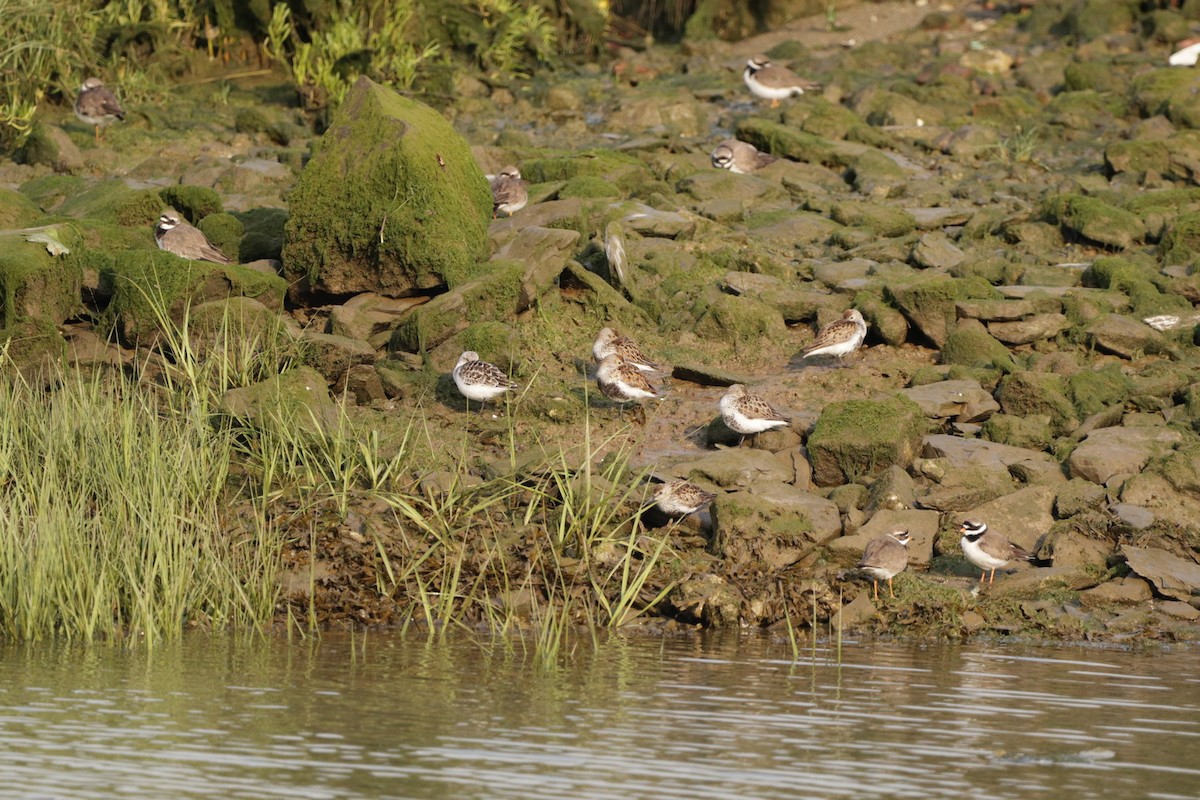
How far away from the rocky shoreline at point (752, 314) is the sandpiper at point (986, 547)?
0.16 meters

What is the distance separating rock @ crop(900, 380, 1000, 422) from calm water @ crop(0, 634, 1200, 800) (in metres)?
3.28

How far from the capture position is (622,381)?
1260cm

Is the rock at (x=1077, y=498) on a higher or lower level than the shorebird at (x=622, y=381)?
lower

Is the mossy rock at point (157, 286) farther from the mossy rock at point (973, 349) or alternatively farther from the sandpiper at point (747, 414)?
the mossy rock at point (973, 349)

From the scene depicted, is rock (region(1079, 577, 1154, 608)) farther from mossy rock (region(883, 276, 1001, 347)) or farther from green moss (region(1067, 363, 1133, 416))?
mossy rock (region(883, 276, 1001, 347))

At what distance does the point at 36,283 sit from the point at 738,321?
5672mm

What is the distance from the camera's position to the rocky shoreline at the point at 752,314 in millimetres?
10586

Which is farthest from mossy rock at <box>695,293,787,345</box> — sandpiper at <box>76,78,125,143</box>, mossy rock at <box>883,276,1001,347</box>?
sandpiper at <box>76,78,125,143</box>

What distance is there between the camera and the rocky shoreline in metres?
10.6

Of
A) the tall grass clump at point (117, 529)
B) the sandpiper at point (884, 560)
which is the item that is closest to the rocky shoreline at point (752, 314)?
the sandpiper at point (884, 560)

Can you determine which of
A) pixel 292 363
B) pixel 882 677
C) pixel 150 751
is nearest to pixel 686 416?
pixel 292 363

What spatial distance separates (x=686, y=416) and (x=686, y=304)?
200 cm

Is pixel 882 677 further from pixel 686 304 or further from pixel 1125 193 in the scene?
pixel 1125 193

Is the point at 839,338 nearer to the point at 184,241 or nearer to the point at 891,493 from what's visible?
the point at 891,493
